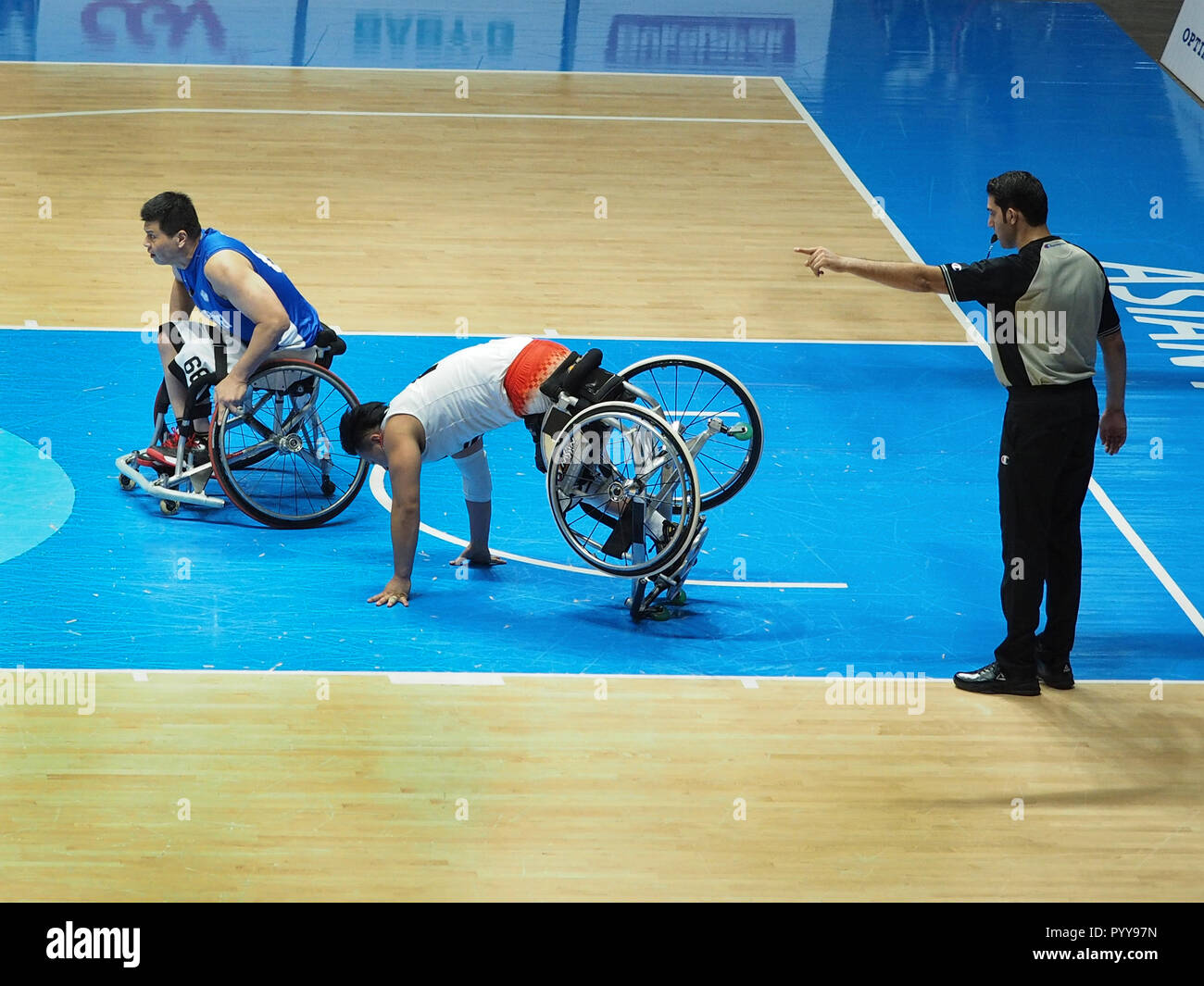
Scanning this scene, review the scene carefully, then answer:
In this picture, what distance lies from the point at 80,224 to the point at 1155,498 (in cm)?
718

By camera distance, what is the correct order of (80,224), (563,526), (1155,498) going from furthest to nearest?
1. (80,224)
2. (1155,498)
3. (563,526)

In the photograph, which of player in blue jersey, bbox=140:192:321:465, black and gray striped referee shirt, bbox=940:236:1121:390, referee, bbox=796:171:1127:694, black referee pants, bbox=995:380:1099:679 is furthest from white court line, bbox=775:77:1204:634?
player in blue jersey, bbox=140:192:321:465

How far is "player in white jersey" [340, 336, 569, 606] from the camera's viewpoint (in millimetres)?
6230

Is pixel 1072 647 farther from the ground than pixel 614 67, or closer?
closer

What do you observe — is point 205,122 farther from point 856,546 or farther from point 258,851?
point 258,851

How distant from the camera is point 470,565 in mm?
6895

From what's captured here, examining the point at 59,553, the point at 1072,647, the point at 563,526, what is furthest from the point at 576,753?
the point at 59,553

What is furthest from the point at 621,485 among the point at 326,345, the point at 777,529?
the point at 326,345

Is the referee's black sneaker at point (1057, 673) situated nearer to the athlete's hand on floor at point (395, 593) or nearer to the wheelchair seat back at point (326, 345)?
the athlete's hand on floor at point (395, 593)

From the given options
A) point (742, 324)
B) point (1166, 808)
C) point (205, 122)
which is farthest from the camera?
point (205, 122)

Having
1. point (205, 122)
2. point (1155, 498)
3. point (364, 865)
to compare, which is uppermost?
point (205, 122)

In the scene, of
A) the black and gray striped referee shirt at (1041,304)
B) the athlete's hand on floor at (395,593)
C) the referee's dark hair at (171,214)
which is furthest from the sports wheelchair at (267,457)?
the black and gray striped referee shirt at (1041,304)

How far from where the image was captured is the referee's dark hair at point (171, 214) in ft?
22.2

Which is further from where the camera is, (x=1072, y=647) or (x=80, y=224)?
(x=80, y=224)
